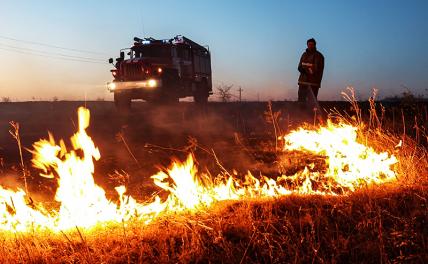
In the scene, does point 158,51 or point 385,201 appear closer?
point 385,201

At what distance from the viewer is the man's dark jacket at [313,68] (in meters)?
10.2

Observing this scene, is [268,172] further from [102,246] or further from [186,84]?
[186,84]

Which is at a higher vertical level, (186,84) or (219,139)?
(186,84)

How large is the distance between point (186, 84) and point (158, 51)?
2.44 meters

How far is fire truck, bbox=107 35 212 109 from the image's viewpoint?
17.0 m

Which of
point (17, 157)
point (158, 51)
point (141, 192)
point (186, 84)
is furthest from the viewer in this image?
point (186, 84)

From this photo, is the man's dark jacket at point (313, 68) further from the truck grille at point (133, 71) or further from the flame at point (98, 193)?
the truck grille at point (133, 71)

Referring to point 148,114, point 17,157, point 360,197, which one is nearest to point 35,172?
point 17,157

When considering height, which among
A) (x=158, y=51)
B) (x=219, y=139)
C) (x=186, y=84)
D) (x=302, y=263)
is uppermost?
(x=158, y=51)

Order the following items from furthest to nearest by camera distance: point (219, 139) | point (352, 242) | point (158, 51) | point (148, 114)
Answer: point (158, 51), point (148, 114), point (219, 139), point (352, 242)

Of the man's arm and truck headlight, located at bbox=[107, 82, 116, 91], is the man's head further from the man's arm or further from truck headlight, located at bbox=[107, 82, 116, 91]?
truck headlight, located at bbox=[107, 82, 116, 91]

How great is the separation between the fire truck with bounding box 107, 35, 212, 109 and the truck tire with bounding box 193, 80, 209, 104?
1.94 meters

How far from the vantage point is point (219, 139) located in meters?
9.34

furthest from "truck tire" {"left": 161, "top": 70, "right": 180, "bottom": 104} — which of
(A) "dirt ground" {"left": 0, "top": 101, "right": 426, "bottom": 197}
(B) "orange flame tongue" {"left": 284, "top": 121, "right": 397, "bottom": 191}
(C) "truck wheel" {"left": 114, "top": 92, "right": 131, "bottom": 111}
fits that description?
(B) "orange flame tongue" {"left": 284, "top": 121, "right": 397, "bottom": 191}
